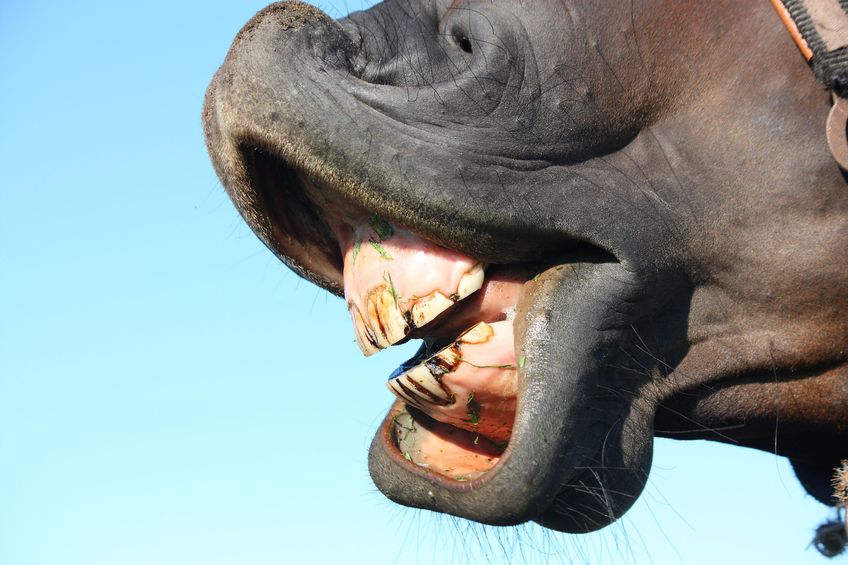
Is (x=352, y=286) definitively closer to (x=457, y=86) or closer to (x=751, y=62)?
(x=457, y=86)

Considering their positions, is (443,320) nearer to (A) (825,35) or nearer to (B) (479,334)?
(B) (479,334)

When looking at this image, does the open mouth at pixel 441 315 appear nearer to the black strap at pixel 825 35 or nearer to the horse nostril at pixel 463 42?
the horse nostril at pixel 463 42

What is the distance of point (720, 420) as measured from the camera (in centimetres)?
276

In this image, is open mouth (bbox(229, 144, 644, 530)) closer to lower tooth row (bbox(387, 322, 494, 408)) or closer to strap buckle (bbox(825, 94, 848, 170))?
lower tooth row (bbox(387, 322, 494, 408))

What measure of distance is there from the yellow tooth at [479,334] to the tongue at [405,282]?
8 cm

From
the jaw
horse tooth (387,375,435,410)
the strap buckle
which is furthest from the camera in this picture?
horse tooth (387,375,435,410)

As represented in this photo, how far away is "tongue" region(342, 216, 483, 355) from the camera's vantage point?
97.3 inches

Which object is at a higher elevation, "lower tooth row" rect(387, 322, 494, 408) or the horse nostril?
the horse nostril

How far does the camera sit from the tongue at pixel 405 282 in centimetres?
247

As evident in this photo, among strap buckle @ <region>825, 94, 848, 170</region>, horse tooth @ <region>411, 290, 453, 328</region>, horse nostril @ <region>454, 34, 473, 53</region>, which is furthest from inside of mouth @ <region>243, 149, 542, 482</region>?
strap buckle @ <region>825, 94, 848, 170</region>

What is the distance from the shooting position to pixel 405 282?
2.50 meters

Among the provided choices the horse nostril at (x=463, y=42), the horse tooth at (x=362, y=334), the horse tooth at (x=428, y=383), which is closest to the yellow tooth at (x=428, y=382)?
the horse tooth at (x=428, y=383)

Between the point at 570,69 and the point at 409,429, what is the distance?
40.0 inches

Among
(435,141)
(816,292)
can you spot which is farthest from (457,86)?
(816,292)
